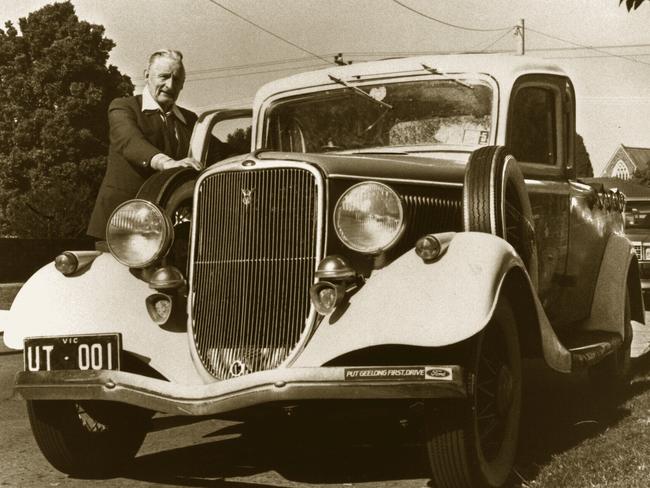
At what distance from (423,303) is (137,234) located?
1.41 m

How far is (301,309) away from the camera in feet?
14.4

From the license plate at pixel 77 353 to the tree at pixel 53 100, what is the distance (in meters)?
38.3

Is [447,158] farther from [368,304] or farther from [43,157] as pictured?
[43,157]

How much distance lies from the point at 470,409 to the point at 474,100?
2.35 m

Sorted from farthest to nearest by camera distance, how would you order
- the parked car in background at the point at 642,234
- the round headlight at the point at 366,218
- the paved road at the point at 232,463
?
1. the parked car in background at the point at 642,234
2. the paved road at the point at 232,463
3. the round headlight at the point at 366,218

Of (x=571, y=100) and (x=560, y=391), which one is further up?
(x=571, y=100)

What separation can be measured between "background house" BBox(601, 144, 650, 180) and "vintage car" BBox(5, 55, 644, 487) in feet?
324

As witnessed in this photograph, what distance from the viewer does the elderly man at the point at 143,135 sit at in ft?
18.5

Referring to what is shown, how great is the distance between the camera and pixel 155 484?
4797mm

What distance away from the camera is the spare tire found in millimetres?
4592

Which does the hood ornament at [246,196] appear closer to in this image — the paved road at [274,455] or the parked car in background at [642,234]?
the paved road at [274,455]

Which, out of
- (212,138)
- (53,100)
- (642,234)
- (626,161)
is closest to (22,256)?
(53,100)

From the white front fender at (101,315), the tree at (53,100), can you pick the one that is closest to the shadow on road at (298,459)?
the white front fender at (101,315)

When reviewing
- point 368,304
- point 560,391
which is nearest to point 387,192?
point 368,304
